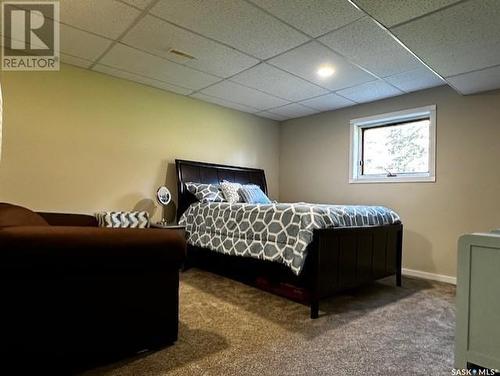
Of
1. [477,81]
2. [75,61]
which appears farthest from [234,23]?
[477,81]

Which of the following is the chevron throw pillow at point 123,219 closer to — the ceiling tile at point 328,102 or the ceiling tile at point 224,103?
the ceiling tile at point 224,103

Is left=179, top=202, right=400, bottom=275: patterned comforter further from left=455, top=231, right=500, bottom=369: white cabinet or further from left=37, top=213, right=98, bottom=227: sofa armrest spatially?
left=37, top=213, right=98, bottom=227: sofa armrest

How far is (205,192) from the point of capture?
151 inches

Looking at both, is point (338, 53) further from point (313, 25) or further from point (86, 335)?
point (86, 335)

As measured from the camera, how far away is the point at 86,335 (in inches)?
58.3

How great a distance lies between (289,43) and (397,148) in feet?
7.38

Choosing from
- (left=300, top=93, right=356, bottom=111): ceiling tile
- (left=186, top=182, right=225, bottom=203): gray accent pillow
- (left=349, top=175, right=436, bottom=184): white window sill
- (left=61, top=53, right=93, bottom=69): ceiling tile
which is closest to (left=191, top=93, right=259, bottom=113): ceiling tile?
(left=300, top=93, right=356, bottom=111): ceiling tile

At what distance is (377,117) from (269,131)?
1.80 metres

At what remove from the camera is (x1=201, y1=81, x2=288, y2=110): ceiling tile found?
3812 mm

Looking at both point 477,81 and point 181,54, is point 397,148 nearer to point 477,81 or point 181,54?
point 477,81

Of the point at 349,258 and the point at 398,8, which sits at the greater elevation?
the point at 398,8

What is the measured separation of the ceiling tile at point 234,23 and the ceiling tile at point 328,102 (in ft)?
4.72

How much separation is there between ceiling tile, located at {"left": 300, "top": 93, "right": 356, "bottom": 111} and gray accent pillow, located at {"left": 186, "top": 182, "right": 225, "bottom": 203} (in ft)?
5.72

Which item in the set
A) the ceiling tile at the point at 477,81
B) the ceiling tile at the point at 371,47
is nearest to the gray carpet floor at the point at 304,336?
the ceiling tile at the point at 477,81
